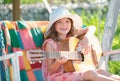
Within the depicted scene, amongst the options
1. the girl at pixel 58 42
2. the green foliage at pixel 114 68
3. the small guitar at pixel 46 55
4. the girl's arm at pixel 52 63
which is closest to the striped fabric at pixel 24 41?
the girl at pixel 58 42

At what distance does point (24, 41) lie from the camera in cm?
498

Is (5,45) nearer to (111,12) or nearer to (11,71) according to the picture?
(11,71)

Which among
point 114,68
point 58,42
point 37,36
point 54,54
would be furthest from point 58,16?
point 114,68

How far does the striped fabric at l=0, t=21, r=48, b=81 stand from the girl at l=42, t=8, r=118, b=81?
0.11 m

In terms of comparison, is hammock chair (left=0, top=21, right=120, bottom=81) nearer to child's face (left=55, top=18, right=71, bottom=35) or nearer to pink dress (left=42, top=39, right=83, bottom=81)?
pink dress (left=42, top=39, right=83, bottom=81)

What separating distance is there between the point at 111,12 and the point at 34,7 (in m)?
5.33

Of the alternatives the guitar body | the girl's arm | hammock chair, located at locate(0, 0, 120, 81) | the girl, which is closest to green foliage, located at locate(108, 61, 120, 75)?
hammock chair, located at locate(0, 0, 120, 81)

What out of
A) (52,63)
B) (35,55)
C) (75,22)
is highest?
(75,22)

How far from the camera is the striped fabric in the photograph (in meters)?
4.86

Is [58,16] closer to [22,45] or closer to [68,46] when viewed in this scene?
[68,46]

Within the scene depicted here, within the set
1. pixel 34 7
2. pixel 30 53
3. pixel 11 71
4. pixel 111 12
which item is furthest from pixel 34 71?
pixel 34 7

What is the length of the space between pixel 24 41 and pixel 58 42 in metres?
0.33

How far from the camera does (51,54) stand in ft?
14.9

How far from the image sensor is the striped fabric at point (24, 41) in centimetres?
486
